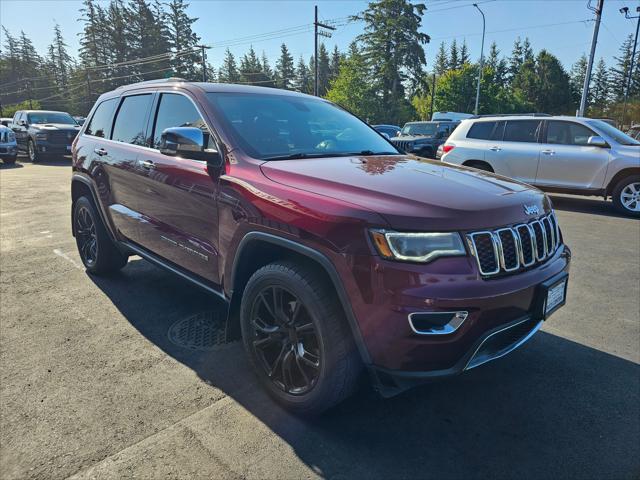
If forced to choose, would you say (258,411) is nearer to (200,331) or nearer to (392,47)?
(200,331)

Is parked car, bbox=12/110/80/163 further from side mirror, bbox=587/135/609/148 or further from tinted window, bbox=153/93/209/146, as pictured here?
side mirror, bbox=587/135/609/148

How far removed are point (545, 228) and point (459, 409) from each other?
3.78 ft

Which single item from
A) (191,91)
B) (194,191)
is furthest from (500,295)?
(191,91)

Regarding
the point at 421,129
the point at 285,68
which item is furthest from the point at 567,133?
the point at 285,68

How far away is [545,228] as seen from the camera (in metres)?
2.46

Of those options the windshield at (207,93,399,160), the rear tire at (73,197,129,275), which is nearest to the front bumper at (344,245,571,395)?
the windshield at (207,93,399,160)

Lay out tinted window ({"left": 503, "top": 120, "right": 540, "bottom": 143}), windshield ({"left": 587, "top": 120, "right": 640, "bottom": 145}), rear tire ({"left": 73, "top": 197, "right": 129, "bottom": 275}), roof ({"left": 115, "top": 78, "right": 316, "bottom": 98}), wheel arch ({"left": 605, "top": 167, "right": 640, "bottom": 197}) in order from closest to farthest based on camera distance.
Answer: roof ({"left": 115, "top": 78, "right": 316, "bottom": 98})
rear tire ({"left": 73, "top": 197, "right": 129, "bottom": 275})
wheel arch ({"left": 605, "top": 167, "right": 640, "bottom": 197})
windshield ({"left": 587, "top": 120, "right": 640, "bottom": 145})
tinted window ({"left": 503, "top": 120, "right": 540, "bottom": 143})

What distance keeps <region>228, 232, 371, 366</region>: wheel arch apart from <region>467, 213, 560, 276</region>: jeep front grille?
63 cm

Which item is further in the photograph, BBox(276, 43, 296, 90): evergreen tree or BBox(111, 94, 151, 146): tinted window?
BBox(276, 43, 296, 90): evergreen tree

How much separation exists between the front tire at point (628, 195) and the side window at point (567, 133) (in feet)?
3.43

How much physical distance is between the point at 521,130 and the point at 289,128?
766cm

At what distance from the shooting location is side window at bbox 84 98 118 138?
14.2ft

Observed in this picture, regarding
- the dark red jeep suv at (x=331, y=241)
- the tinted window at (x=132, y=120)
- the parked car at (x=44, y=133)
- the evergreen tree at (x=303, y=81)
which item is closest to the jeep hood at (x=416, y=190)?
the dark red jeep suv at (x=331, y=241)

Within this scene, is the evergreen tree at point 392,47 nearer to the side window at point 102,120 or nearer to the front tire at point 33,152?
the front tire at point 33,152
